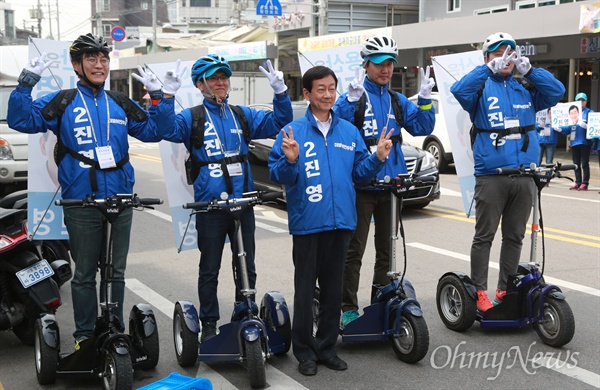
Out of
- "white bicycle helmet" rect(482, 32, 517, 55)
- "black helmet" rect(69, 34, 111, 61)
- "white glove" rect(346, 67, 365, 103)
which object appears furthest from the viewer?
"white bicycle helmet" rect(482, 32, 517, 55)

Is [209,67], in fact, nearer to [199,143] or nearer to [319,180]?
[199,143]

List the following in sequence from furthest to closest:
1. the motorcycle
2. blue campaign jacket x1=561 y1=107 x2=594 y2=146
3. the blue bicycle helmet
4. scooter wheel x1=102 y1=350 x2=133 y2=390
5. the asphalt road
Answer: blue campaign jacket x1=561 y1=107 x2=594 y2=146 < the motorcycle < the blue bicycle helmet < the asphalt road < scooter wheel x1=102 y1=350 x2=133 y2=390

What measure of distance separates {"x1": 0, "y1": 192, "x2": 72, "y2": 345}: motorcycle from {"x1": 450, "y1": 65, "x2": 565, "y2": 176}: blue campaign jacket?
3.32 metres

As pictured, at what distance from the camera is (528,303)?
5.48 metres

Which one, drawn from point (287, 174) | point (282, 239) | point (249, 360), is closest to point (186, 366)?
point (249, 360)

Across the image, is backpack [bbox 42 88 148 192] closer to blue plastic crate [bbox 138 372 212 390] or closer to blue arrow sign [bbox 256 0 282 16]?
blue plastic crate [bbox 138 372 212 390]

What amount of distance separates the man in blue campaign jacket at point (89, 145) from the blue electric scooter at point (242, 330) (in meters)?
0.51

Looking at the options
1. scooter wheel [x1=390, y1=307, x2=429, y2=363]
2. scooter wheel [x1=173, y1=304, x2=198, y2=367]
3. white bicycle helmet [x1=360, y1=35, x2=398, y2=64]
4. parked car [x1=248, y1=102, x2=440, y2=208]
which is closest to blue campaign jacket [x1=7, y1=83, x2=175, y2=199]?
scooter wheel [x1=173, y1=304, x2=198, y2=367]

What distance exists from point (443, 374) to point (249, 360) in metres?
1.31

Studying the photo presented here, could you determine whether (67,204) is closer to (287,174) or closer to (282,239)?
(287,174)

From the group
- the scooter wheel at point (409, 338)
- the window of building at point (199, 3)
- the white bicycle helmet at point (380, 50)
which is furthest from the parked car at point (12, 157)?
the window of building at point (199, 3)

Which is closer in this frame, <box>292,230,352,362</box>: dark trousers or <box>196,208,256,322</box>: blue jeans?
<box>292,230,352,362</box>: dark trousers

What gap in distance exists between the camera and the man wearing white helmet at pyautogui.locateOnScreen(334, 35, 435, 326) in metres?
5.40

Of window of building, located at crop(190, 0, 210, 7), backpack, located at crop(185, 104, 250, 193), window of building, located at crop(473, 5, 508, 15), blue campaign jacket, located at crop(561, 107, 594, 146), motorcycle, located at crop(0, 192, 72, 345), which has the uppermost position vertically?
window of building, located at crop(190, 0, 210, 7)
